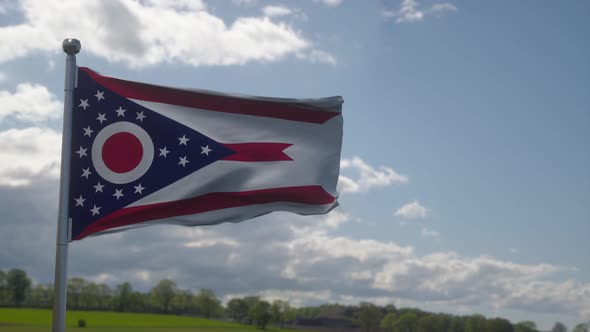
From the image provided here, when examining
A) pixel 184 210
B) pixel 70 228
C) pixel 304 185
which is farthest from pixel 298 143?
pixel 70 228

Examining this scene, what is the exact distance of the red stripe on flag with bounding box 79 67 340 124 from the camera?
1202 cm

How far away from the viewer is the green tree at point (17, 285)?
579 ft

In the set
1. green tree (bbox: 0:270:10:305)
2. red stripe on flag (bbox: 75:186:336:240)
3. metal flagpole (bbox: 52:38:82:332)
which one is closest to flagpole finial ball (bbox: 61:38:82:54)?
metal flagpole (bbox: 52:38:82:332)

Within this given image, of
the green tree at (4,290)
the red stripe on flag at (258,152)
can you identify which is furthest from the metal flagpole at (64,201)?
the green tree at (4,290)

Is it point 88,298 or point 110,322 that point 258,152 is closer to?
point 110,322

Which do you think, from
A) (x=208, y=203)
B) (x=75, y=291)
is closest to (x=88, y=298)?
(x=75, y=291)

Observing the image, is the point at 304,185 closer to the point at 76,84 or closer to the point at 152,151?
the point at 152,151

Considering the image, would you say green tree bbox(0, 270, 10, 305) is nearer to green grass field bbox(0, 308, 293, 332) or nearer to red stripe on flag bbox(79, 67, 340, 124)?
green grass field bbox(0, 308, 293, 332)

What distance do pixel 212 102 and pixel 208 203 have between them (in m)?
2.02

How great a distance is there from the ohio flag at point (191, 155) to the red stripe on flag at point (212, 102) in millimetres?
19

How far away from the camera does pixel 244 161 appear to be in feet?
42.2

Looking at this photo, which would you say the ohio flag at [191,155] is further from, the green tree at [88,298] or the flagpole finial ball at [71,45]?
the green tree at [88,298]

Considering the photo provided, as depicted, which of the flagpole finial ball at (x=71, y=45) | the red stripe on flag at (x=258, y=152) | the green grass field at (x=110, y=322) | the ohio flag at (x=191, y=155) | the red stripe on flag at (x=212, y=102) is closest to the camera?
the flagpole finial ball at (x=71, y=45)

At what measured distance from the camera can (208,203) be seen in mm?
12484
